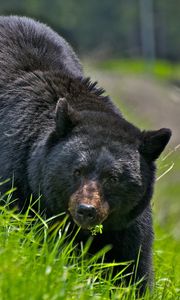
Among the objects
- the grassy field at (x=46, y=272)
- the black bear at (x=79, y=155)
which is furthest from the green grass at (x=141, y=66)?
the grassy field at (x=46, y=272)

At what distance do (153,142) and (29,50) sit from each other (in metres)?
1.32

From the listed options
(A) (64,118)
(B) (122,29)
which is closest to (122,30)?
(B) (122,29)

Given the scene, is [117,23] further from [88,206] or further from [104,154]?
[88,206]

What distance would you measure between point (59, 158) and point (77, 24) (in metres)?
37.2

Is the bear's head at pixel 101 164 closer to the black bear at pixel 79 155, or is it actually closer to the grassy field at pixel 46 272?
the black bear at pixel 79 155

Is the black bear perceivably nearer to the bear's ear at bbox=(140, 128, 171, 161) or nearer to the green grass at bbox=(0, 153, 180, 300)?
the bear's ear at bbox=(140, 128, 171, 161)

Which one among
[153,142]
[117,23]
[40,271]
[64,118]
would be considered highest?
[117,23]

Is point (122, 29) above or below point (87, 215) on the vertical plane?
above

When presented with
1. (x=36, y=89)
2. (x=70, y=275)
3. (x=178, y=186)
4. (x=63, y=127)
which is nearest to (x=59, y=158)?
(x=63, y=127)

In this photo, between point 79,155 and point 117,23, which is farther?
point 117,23

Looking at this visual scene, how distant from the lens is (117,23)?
44.8 metres

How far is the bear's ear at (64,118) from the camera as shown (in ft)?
A: 20.8

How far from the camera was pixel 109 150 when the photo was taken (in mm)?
6266

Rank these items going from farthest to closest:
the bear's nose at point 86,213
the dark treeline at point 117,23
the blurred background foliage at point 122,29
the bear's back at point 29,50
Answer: the dark treeline at point 117,23 < the blurred background foliage at point 122,29 < the bear's back at point 29,50 < the bear's nose at point 86,213
